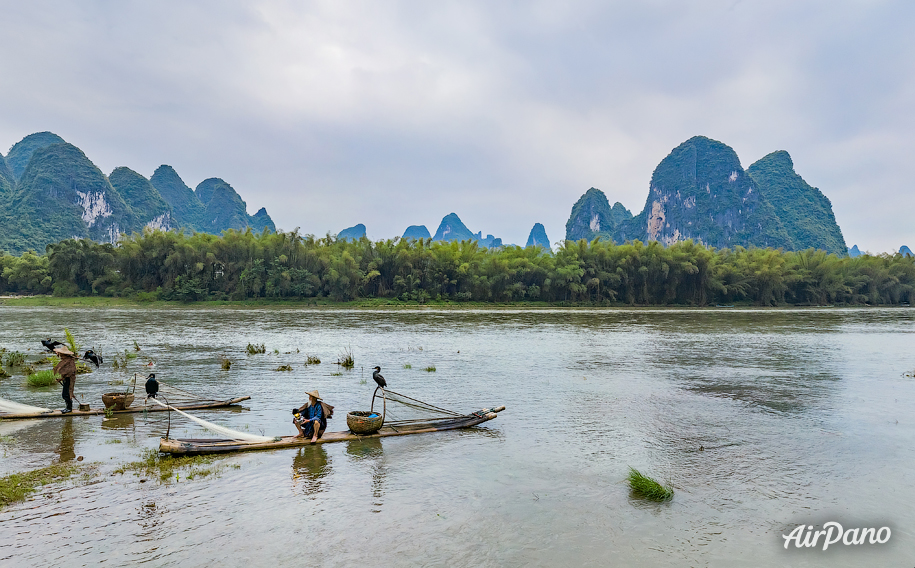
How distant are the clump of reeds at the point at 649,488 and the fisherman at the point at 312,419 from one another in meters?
5.07

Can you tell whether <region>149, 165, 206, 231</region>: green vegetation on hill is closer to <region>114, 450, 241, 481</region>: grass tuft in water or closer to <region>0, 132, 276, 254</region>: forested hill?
<region>0, 132, 276, 254</region>: forested hill

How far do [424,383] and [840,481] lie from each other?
9.91m

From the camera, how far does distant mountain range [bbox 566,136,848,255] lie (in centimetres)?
14700

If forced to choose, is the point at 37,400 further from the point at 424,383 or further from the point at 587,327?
the point at 587,327

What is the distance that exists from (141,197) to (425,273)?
120 metres

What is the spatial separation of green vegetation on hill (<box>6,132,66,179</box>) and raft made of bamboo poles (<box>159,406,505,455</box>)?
8113 inches

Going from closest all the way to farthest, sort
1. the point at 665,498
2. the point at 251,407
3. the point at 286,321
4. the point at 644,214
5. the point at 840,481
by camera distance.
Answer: the point at 665,498, the point at 840,481, the point at 251,407, the point at 286,321, the point at 644,214

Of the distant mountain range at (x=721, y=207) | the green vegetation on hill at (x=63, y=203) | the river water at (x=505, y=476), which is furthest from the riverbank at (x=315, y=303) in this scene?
the distant mountain range at (x=721, y=207)

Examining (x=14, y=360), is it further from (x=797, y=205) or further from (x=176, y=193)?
(x=797, y=205)

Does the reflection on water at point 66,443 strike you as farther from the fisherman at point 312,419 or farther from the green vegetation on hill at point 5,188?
the green vegetation on hill at point 5,188

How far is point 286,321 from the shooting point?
37.8 metres

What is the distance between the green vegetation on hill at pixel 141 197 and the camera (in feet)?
457

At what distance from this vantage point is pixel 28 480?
694 cm

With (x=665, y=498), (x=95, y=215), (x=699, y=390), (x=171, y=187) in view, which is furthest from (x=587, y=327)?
(x=171, y=187)
